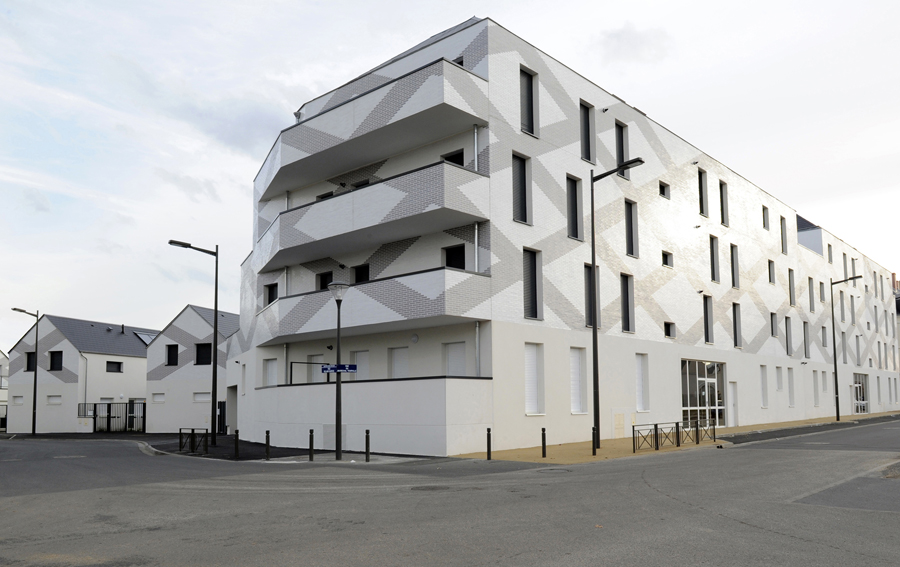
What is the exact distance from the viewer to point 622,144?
31.0m

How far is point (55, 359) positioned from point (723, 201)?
152 ft

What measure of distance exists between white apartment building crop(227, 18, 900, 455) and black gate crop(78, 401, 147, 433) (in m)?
16.0

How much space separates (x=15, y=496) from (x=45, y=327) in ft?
149

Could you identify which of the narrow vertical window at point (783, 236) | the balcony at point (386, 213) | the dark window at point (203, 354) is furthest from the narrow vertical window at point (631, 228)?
the dark window at point (203, 354)

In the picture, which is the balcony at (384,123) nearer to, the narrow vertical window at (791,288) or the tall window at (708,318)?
the tall window at (708,318)

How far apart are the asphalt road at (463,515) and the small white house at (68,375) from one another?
122 ft

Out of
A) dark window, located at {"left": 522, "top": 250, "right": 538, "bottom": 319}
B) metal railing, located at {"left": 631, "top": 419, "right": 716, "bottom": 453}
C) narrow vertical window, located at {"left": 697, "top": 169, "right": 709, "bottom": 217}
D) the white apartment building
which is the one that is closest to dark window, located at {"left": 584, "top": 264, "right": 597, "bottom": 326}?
the white apartment building

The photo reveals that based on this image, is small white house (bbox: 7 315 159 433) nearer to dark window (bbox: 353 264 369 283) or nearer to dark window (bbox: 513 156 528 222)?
dark window (bbox: 353 264 369 283)

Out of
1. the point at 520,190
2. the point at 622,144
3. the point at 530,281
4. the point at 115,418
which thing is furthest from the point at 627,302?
the point at 115,418

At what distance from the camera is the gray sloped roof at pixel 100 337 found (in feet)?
172

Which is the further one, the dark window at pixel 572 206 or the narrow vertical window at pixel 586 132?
the narrow vertical window at pixel 586 132

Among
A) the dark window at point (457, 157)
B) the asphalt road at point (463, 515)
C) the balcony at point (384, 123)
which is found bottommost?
the asphalt road at point (463, 515)

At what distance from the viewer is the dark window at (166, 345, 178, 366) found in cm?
4812

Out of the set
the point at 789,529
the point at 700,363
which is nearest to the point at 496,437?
the point at 789,529
